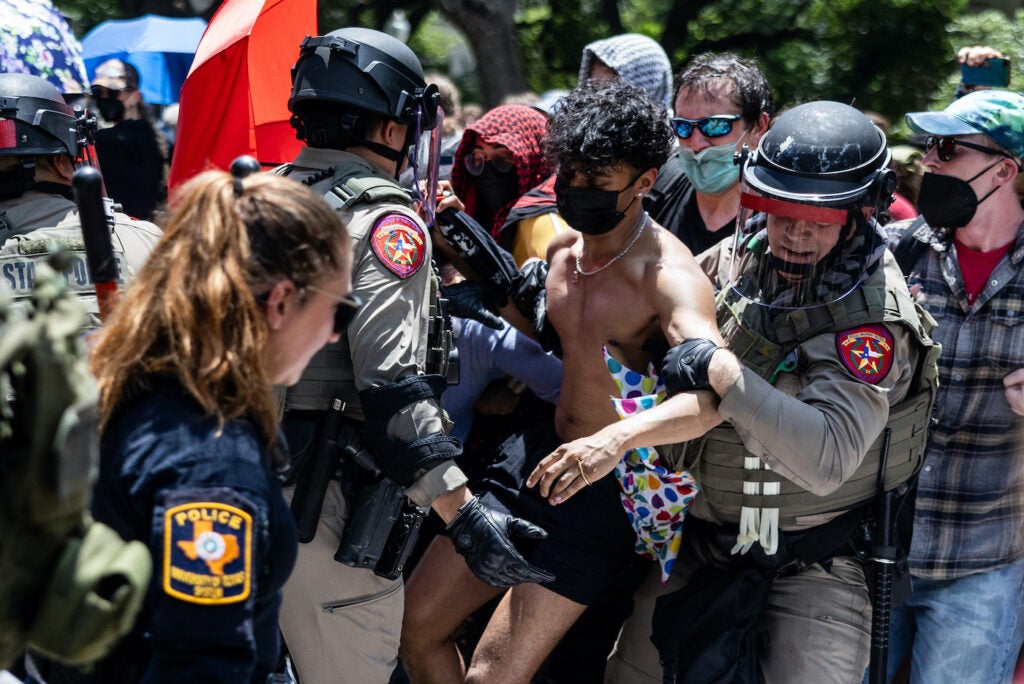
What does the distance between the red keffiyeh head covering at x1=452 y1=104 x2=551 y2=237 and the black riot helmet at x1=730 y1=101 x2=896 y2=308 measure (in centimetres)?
153

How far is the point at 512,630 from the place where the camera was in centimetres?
352

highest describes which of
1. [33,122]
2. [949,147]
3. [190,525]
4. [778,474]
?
[190,525]

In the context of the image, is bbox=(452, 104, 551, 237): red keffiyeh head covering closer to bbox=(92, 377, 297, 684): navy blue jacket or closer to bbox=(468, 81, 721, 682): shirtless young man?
bbox=(468, 81, 721, 682): shirtless young man

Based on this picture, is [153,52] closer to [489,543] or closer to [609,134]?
[609,134]

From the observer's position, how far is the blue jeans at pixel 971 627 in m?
3.53

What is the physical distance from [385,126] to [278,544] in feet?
5.32

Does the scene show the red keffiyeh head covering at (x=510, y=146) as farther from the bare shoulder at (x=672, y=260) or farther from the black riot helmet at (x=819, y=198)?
the black riot helmet at (x=819, y=198)

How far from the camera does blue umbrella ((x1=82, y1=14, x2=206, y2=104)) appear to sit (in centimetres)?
838

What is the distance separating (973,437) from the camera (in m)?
3.57

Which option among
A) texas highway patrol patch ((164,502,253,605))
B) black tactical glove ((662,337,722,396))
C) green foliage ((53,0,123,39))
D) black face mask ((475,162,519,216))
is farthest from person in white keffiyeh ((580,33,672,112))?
green foliage ((53,0,123,39))

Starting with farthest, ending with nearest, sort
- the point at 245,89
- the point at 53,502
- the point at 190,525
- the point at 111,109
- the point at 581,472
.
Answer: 1. the point at 111,109
2. the point at 245,89
3. the point at 581,472
4. the point at 190,525
5. the point at 53,502

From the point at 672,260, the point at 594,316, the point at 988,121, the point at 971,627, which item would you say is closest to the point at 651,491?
the point at 594,316

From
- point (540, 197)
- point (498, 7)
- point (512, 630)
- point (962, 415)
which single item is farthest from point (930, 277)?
point (498, 7)

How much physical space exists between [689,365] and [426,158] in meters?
1.10
